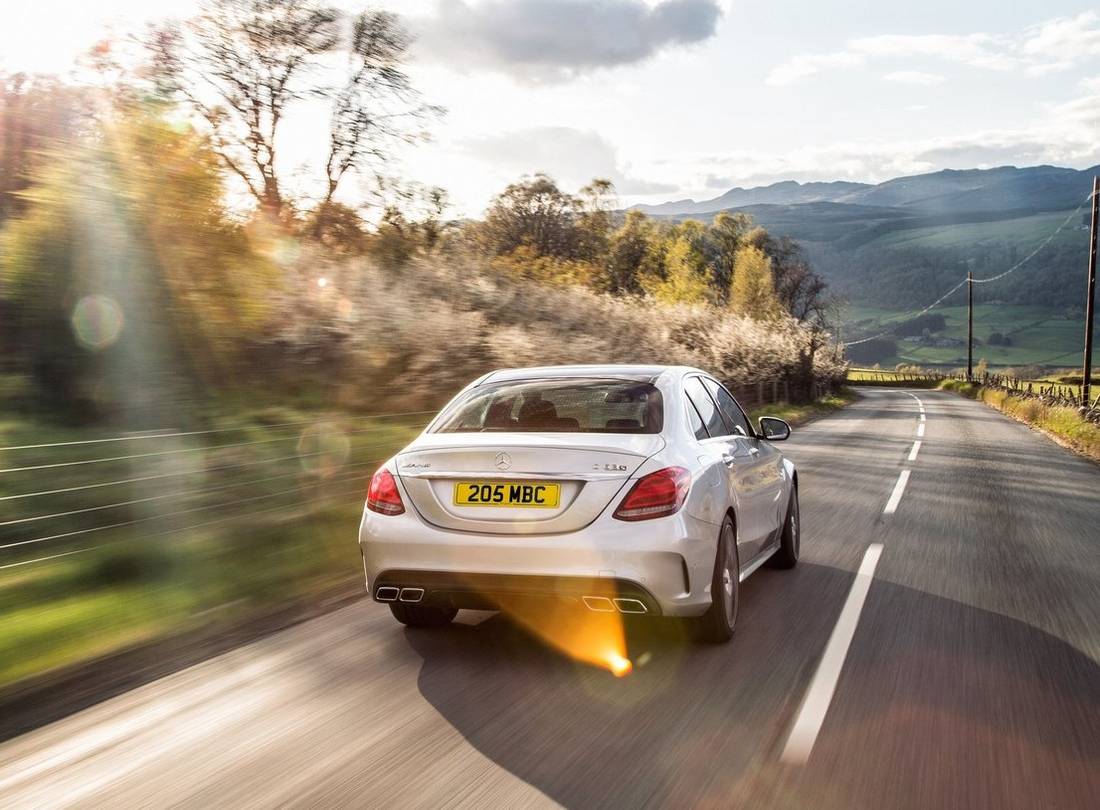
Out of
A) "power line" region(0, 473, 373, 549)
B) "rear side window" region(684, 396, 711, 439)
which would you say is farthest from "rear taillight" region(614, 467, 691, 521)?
"power line" region(0, 473, 373, 549)

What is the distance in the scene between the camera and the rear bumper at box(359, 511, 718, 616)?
450 centimetres

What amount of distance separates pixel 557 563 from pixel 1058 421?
25388 millimetres

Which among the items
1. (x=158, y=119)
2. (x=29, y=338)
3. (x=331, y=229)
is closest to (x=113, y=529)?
(x=29, y=338)

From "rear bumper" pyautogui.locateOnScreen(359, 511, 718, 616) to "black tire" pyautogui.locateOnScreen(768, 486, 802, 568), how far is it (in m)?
2.53

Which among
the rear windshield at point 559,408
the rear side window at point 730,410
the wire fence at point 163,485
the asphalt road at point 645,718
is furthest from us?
the rear side window at point 730,410

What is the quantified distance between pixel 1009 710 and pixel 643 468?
1876mm

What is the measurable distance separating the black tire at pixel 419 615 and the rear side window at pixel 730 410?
2.21 metres

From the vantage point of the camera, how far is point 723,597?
5082 mm

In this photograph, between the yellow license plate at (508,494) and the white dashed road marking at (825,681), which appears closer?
the white dashed road marking at (825,681)

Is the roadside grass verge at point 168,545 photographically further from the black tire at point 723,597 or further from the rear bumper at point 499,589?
the black tire at point 723,597

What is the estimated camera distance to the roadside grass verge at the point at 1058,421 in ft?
65.8

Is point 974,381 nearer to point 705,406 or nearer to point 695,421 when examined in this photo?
point 705,406

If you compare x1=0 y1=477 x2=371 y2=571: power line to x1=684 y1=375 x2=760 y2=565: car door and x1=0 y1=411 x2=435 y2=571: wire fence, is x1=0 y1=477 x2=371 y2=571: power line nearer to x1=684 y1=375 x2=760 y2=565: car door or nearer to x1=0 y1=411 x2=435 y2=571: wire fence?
x1=0 y1=411 x2=435 y2=571: wire fence

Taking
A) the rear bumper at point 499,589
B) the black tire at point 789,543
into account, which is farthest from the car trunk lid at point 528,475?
the black tire at point 789,543
